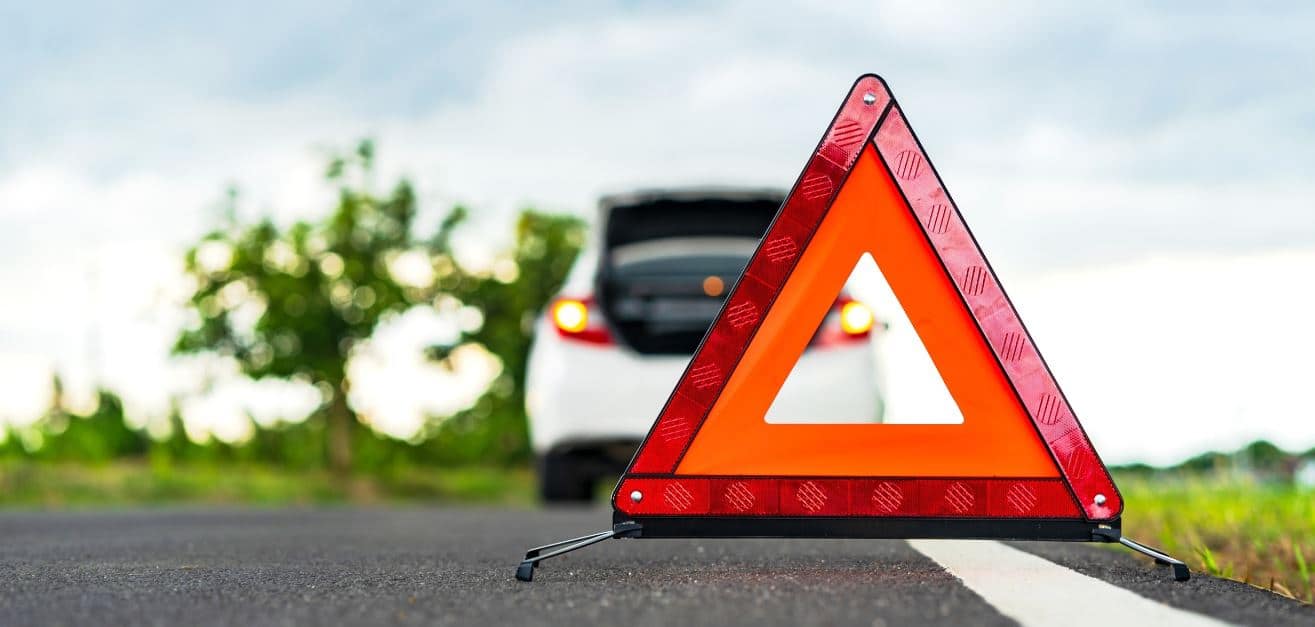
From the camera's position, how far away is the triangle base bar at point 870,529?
3.84m

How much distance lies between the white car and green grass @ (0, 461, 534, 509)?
9.54 meters

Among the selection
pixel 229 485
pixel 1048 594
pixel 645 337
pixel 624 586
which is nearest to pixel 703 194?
pixel 645 337

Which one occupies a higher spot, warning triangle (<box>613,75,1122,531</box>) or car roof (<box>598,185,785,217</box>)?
car roof (<box>598,185,785,217</box>)

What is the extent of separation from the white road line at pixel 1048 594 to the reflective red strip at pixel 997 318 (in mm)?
260

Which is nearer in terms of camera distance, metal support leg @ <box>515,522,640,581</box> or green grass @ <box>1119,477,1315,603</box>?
metal support leg @ <box>515,522,640,581</box>

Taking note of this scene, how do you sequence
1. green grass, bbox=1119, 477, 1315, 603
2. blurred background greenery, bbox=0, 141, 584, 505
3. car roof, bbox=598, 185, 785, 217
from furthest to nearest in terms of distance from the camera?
blurred background greenery, bbox=0, 141, 584, 505 < car roof, bbox=598, 185, 785, 217 < green grass, bbox=1119, 477, 1315, 603

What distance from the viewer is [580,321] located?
7.34m

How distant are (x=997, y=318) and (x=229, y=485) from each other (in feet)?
64.4

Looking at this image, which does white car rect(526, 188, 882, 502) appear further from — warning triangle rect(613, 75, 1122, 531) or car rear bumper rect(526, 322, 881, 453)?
warning triangle rect(613, 75, 1122, 531)

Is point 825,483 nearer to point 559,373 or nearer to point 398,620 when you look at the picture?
point 398,620

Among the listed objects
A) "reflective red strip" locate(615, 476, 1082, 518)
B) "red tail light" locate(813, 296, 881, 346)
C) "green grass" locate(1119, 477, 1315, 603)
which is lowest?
"green grass" locate(1119, 477, 1315, 603)

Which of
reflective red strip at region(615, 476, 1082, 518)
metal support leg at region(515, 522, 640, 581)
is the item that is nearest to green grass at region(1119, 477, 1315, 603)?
reflective red strip at region(615, 476, 1082, 518)

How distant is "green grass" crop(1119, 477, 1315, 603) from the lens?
504cm

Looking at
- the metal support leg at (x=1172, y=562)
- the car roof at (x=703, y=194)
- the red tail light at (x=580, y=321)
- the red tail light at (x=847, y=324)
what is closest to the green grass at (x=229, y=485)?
the red tail light at (x=580, y=321)
